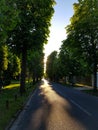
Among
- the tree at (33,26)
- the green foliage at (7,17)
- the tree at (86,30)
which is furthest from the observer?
the tree at (86,30)

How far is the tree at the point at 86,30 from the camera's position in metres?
42.9

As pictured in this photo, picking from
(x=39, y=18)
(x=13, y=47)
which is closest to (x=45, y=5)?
(x=39, y=18)

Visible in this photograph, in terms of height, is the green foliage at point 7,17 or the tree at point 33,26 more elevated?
the tree at point 33,26

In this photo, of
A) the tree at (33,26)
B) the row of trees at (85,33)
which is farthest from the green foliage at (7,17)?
the row of trees at (85,33)

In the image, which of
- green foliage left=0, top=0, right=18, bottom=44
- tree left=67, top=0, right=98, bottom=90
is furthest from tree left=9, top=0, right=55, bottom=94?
green foliage left=0, top=0, right=18, bottom=44

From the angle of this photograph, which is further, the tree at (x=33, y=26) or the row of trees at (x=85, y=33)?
the row of trees at (x=85, y=33)

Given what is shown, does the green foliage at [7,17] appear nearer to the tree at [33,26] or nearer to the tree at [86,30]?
the tree at [33,26]

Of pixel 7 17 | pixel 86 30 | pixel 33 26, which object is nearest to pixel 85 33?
pixel 86 30

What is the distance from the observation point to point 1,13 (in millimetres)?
13648

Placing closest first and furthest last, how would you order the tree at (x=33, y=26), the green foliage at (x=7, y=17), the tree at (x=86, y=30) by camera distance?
the green foliage at (x=7, y=17)
the tree at (x=33, y=26)
the tree at (x=86, y=30)

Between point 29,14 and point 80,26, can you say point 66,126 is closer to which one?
point 29,14

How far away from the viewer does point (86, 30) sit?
143ft

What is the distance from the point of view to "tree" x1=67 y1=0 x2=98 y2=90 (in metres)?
42.9

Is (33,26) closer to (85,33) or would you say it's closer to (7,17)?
(85,33)
